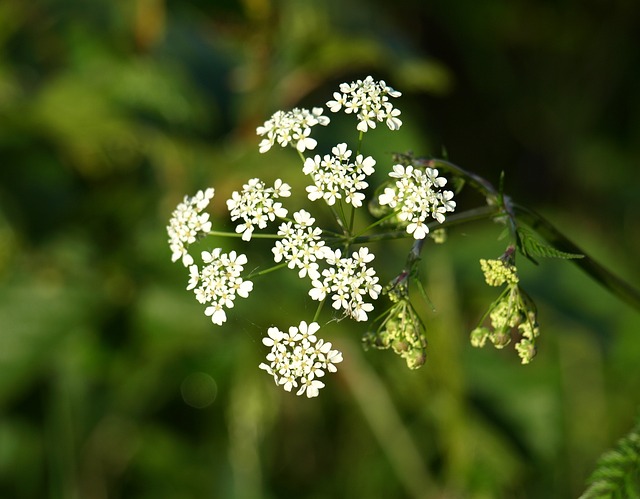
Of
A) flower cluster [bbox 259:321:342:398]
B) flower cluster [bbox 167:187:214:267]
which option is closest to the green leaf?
flower cluster [bbox 259:321:342:398]

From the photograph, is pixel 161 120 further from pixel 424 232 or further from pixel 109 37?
pixel 424 232

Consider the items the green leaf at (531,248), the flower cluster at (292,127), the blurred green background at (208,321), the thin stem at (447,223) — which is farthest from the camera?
the blurred green background at (208,321)

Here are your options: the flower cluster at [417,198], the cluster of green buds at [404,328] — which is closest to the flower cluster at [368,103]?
the flower cluster at [417,198]

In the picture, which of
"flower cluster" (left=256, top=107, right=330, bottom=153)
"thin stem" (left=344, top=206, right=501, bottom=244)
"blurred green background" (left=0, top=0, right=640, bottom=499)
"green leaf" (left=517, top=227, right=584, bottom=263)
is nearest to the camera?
"green leaf" (left=517, top=227, right=584, bottom=263)

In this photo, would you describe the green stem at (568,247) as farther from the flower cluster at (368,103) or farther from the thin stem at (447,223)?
the flower cluster at (368,103)

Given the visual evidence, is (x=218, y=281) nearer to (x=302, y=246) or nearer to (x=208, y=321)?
(x=302, y=246)

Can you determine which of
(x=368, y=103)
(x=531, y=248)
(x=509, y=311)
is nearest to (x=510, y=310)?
(x=509, y=311)

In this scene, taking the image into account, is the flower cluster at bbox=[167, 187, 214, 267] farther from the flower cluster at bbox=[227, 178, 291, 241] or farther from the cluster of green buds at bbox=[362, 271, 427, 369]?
the cluster of green buds at bbox=[362, 271, 427, 369]

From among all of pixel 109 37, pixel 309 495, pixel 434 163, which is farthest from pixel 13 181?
pixel 434 163
